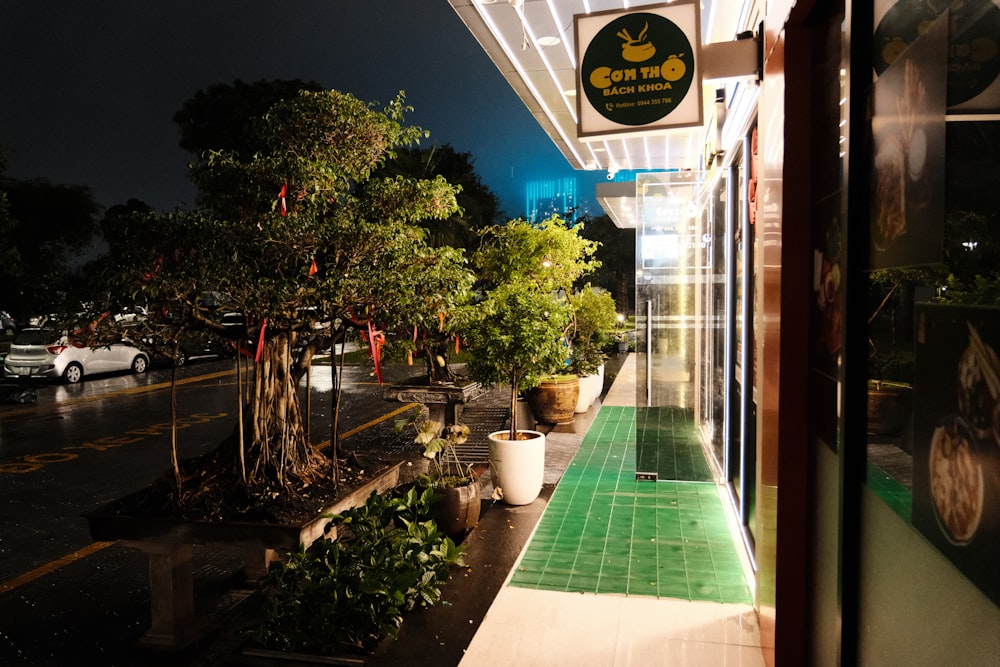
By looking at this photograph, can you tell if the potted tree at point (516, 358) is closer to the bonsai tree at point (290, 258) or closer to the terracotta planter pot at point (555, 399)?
the bonsai tree at point (290, 258)

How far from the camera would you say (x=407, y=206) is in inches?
178

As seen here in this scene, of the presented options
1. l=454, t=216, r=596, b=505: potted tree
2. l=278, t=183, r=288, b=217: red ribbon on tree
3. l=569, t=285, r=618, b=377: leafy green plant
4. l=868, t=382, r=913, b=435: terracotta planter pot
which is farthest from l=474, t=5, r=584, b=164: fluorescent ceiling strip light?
l=868, t=382, r=913, b=435: terracotta planter pot

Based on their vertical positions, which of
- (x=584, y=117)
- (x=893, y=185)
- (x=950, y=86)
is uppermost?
(x=584, y=117)

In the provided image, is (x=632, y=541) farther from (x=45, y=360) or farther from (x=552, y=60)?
(x=45, y=360)

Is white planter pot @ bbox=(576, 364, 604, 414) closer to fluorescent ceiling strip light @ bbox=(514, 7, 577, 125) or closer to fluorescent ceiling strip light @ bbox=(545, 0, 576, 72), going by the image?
fluorescent ceiling strip light @ bbox=(514, 7, 577, 125)

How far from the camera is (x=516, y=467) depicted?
5965 mm

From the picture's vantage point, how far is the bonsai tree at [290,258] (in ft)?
12.2

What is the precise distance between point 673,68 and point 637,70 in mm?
234

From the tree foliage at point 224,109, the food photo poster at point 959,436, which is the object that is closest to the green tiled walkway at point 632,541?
the food photo poster at point 959,436

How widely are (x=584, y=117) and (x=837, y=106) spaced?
1.71 meters

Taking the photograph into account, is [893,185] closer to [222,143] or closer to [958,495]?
[958,495]

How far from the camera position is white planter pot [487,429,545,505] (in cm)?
596

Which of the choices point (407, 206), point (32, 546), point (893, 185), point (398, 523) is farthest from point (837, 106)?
point (32, 546)

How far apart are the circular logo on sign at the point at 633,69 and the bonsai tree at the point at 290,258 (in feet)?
4.05
